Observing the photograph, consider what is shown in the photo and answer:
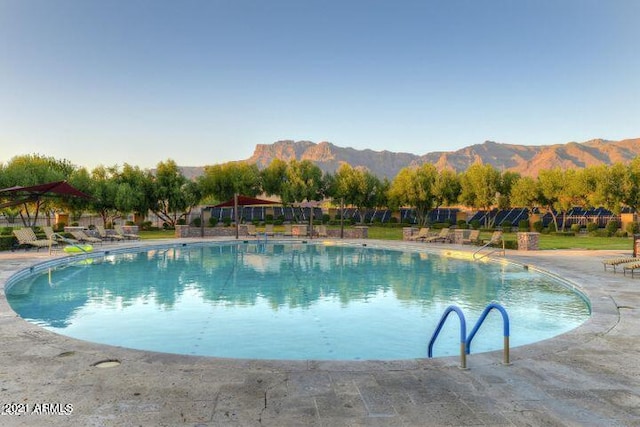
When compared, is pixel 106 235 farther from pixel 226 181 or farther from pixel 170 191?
pixel 226 181

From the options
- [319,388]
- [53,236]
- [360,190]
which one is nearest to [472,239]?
[319,388]

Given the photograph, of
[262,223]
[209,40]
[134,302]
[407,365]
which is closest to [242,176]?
[262,223]

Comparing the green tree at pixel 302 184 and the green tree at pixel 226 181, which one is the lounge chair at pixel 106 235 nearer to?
the green tree at pixel 226 181

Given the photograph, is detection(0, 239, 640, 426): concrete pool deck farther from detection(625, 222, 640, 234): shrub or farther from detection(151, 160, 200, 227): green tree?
detection(151, 160, 200, 227): green tree

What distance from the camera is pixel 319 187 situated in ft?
153

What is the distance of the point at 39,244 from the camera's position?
18.8 metres

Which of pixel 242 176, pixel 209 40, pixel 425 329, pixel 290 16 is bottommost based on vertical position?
pixel 425 329

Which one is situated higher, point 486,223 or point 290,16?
point 290,16

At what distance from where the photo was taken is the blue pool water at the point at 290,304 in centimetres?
786

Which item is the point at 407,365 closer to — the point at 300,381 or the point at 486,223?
the point at 300,381

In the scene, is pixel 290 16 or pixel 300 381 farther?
pixel 290 16

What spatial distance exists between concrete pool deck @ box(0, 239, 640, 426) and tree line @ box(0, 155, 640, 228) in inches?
→ 838

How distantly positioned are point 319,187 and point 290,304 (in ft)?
119

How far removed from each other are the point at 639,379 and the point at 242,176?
42.3 meters
